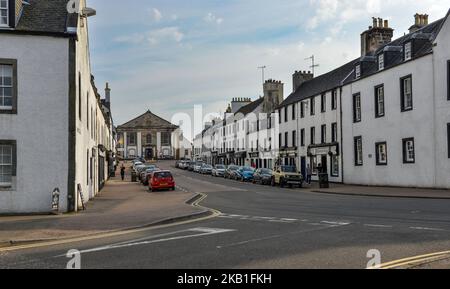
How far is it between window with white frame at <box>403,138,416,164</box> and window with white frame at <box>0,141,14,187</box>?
2464 centimetres

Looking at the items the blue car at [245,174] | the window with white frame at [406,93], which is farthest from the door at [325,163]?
the window with white frame at [406,93]

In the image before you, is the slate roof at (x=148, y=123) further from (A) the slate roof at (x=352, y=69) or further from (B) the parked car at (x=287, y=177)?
(B) the parked car at (x=287, y=177)

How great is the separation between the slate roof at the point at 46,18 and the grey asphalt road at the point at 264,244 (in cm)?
1039

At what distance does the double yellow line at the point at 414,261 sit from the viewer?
27.9ft

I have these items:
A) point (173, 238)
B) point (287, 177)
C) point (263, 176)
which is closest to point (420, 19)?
point (287, 177)

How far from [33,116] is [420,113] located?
23.8m

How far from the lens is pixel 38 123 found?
19.9 meters

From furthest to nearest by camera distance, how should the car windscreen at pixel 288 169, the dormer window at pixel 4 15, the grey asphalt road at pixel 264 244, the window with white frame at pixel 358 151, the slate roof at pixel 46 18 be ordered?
1. the car windscreen at pixel 288 169
2. the window with white frame at pixel 358 151
3. the slate roof at pixel 46 18
4. the dormer window at pixel 4 15
5. the grey asphalt road at pixel 264 244

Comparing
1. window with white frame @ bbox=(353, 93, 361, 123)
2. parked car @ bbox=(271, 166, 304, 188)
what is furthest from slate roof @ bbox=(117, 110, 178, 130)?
window with white frame @ bbox=(353, 93, 361, 123)
